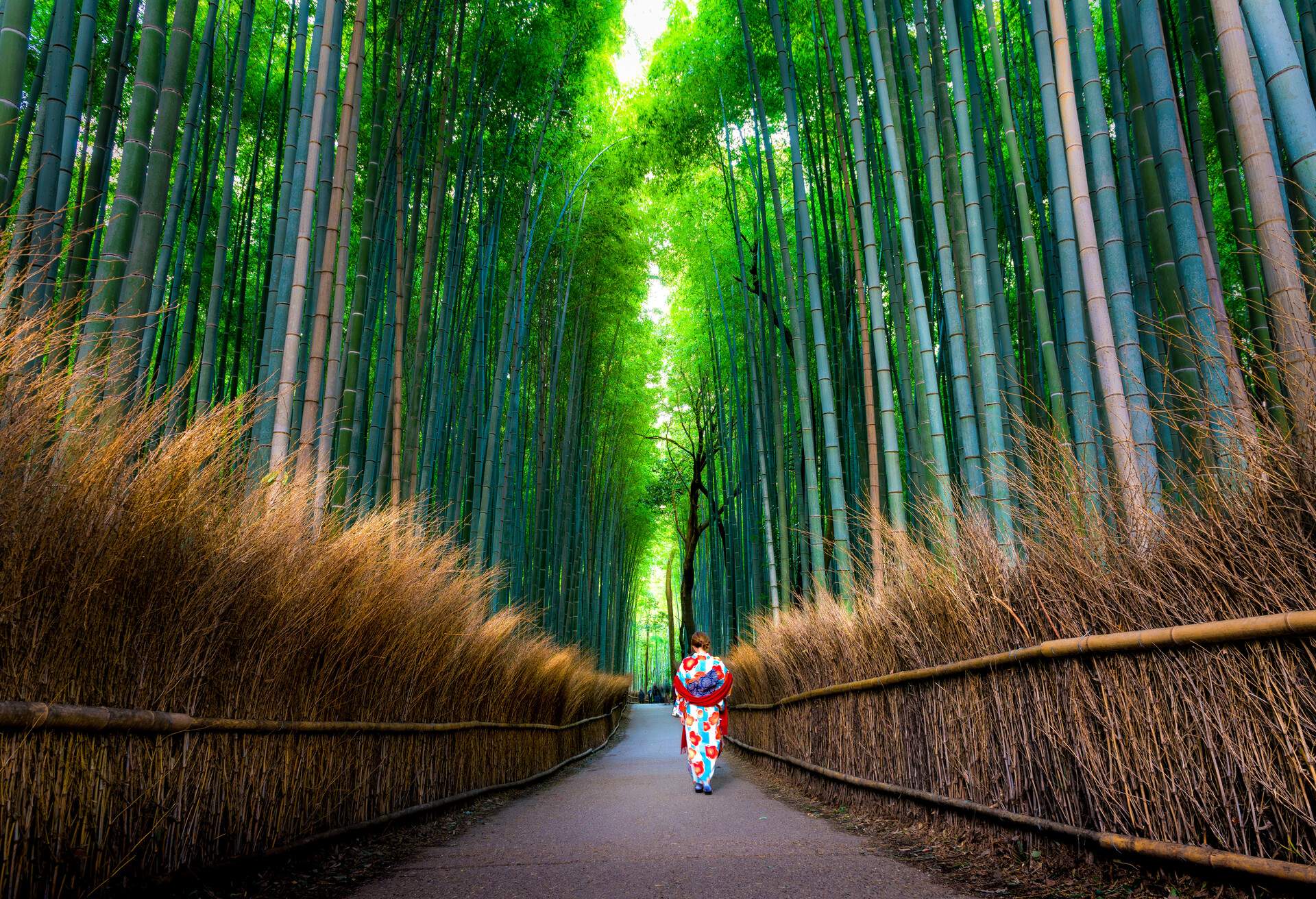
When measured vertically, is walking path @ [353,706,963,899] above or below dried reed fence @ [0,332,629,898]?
below

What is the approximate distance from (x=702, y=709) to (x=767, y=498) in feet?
9.89

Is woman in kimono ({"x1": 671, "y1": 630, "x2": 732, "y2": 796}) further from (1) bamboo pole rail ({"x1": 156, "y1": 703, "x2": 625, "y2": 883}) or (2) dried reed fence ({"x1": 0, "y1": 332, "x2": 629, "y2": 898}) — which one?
(2) dried reed fence ({"x1": 0, "y1": 332, "x2": 629, "y2": 898})

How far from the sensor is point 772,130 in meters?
7.99

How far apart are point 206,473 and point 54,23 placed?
7.10ft

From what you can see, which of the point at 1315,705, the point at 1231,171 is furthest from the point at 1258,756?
the point at 1231,171

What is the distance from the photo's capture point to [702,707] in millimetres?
5230

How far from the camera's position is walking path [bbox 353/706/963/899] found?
2.37 m

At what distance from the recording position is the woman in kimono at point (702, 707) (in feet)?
16.3

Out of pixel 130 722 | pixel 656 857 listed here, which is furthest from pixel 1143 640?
pixel 130 722

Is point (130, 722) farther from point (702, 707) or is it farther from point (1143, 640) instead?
point (702, 707)

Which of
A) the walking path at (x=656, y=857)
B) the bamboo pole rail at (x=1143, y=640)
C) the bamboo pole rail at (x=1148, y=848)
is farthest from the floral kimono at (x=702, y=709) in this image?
the bamboo pole rail at (x=1143, y=640)

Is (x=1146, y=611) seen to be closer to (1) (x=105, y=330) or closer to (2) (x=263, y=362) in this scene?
(1) (x=105, y=330)

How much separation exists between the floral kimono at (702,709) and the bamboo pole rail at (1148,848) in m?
1.94

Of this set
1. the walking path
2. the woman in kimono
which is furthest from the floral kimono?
the walking path
